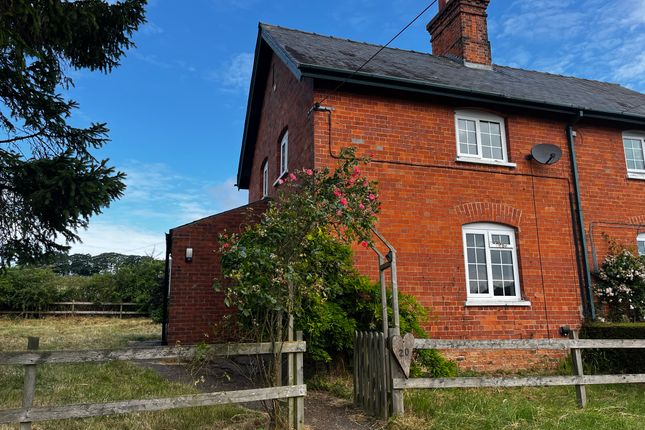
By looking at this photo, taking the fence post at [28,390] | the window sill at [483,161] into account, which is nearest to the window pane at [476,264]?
the window sill at [483,161]

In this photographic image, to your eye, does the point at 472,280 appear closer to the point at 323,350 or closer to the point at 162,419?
the point at 323,350

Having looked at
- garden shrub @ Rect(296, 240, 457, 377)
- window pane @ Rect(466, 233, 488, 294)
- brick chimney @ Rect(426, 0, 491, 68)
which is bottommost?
garden shrub @ Rect(296, 240, 457, 377)

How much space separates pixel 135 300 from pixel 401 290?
1851 cm

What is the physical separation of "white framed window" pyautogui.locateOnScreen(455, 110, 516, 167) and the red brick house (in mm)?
26

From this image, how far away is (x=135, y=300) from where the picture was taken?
77.6 feet

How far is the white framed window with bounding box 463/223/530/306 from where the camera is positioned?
9641 mm

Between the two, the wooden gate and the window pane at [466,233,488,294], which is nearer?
the wooden gate

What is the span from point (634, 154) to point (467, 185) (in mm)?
5186

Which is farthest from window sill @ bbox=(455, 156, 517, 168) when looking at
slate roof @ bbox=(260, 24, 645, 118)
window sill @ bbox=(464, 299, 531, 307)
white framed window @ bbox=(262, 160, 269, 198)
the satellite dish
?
white framed window @ bbox=(262, 160, 269, 198)

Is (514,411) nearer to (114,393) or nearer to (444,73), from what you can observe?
(114,393)

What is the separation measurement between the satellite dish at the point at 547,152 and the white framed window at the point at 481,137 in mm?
622

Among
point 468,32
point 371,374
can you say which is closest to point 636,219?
point 468,32

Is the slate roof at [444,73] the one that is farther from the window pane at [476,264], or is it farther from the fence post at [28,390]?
the fence post at [28,390]

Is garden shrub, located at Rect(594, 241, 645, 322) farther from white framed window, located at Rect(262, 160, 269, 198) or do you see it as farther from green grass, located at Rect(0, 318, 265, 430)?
white framed window, located at Rect(262, 160, 269, 198)
